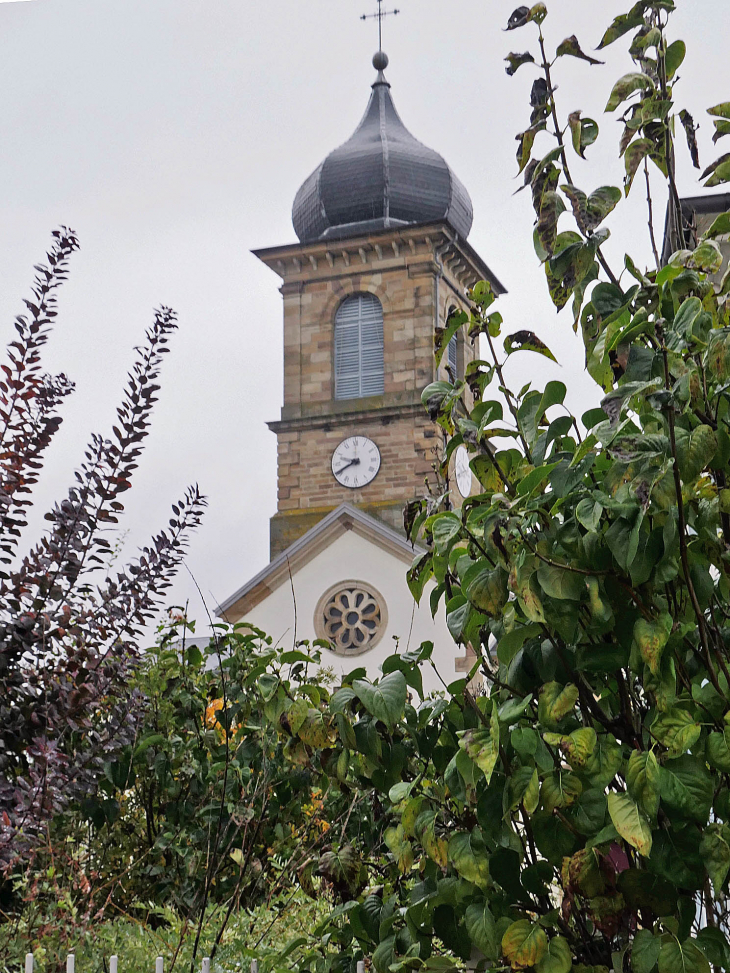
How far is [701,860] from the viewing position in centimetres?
120

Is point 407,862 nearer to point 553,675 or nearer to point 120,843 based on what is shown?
point 553,675

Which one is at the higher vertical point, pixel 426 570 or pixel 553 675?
pixel 426 570

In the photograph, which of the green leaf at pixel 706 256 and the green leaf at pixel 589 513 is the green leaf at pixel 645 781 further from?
the green leaf at pixel 706 256

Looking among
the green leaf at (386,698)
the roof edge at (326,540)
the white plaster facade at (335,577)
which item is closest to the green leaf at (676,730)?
the green leaf at (386,698)

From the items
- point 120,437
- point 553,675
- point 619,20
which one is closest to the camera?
point 553,675

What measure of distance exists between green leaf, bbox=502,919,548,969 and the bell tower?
1901cm

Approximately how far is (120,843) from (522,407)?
223cm

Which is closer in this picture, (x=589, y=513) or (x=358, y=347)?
(x=589, y=513)

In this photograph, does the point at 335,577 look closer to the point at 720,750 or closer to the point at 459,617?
the point at 459,617

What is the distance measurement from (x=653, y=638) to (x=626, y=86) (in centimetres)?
67

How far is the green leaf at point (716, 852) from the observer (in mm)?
1148

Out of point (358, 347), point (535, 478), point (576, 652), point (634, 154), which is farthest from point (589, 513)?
point (358, 347)

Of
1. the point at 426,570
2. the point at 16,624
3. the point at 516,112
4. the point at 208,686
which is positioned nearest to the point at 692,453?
the point at 426,570

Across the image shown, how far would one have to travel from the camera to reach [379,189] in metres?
22.4
